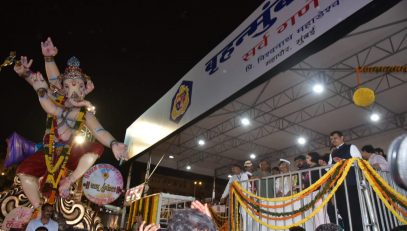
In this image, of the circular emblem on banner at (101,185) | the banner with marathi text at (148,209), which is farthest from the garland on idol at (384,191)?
the banner with marathi text at (148,209)

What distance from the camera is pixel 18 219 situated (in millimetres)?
3199

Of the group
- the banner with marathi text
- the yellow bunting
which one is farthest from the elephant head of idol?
the yellow bunting

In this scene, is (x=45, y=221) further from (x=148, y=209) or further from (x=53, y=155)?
(x=148, y=209)

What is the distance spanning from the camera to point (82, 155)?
3002 millimetres

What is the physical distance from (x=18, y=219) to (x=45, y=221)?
0.66 meters

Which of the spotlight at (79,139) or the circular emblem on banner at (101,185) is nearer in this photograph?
the spotlight at (79,139)

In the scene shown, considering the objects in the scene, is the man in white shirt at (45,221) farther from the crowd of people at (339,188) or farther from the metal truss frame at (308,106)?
the metal truss frame at (308,106)

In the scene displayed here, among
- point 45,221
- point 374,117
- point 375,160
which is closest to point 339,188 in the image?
point 375,160

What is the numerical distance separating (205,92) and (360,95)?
3.62 metres

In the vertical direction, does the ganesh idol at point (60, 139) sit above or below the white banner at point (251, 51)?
below

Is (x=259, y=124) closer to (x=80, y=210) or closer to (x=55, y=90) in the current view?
(x=80, y=210)

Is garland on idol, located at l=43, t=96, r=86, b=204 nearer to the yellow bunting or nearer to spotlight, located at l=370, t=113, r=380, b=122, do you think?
the yellow bunting

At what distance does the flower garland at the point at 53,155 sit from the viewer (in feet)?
9.15

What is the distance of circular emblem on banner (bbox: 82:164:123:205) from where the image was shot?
13.3 feet
